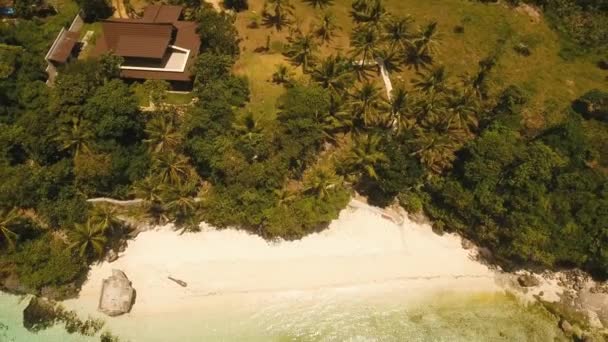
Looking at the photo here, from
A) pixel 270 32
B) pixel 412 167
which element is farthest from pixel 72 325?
pixel 270 32

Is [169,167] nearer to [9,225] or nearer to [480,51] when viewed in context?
[9,225]

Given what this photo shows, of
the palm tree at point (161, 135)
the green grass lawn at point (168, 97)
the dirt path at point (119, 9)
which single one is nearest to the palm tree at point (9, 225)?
the palm tree at point (161, 135)

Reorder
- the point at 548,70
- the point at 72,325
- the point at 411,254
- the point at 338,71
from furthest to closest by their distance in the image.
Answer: the point at 548,70 < the point at 338,71 < the point at 411,254 < the point at 72,325

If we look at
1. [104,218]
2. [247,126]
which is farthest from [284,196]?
[104,218]

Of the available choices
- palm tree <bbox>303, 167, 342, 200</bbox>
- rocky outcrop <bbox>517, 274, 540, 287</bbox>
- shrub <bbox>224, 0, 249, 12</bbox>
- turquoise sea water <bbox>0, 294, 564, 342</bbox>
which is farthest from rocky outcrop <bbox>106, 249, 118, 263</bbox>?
rocky outcrop <bbox>517, 274, 540, 287</bbox>

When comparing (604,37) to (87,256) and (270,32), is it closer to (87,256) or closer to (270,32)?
(270,32)

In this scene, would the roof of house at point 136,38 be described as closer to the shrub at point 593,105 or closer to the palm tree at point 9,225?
the palm tree at point 9,225
